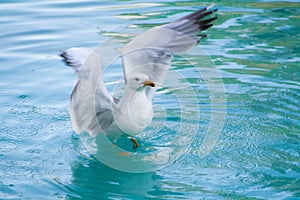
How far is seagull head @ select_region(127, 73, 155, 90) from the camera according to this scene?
4.91m

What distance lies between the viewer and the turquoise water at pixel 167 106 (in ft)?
15.2

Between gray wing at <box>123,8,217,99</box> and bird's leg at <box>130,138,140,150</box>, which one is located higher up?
gray wing at <box>123,8,217,99</box>

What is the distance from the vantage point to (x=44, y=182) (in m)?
4.70

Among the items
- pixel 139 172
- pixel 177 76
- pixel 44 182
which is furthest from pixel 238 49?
pixel 44 182

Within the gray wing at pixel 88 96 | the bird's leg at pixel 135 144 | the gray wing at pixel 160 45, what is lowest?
the bird's leg at pixel 135 144

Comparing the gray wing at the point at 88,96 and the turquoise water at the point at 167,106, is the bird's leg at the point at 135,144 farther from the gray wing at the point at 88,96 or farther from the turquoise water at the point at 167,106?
the turquoise water at the point at 167,106

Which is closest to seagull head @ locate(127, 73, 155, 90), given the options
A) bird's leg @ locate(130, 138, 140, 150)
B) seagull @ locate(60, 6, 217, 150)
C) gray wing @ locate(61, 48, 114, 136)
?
seagull @ locate(60, 6, 217, 150)

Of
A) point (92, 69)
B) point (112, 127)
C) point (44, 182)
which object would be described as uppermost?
point (92, 69)

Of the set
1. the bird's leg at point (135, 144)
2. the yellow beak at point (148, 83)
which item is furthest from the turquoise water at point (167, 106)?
the yellow beak at point (148, 83)

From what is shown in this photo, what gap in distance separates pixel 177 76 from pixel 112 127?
181cm

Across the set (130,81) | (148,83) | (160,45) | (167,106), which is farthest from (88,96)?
(167,106)

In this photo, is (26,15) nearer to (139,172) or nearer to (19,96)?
(19,96)

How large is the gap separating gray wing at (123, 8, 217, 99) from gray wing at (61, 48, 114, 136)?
13.8 inches

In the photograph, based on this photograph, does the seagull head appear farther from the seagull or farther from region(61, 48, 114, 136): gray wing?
region(61, 48, 114, 136): gray wing
